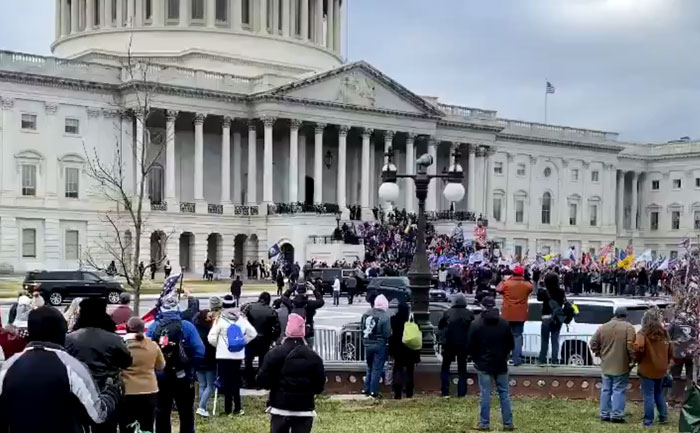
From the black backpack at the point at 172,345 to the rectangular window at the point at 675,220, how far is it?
93.2m

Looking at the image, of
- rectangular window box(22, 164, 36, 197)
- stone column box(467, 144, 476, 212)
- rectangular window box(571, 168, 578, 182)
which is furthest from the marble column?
rectangular window box(571, 168, 578, 182)

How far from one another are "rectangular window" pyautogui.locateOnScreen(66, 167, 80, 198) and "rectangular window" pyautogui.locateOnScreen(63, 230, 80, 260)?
7.78 feet

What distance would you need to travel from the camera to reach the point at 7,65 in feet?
190

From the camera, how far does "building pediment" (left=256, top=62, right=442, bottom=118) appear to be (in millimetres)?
66000

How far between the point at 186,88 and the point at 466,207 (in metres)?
27.7

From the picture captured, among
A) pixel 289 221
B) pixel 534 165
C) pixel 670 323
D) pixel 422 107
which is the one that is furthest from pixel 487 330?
pixel 534 165

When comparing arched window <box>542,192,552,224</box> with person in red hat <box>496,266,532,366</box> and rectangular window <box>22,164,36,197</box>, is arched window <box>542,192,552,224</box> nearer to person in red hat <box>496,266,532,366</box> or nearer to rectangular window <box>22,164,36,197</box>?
rectangular window <box>22,164,36,197</box>

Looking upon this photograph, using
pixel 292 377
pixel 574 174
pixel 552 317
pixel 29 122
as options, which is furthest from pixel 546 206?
pixel 292 377

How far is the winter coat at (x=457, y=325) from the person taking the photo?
644 inches

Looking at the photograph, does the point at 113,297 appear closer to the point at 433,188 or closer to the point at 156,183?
the point at 156,183

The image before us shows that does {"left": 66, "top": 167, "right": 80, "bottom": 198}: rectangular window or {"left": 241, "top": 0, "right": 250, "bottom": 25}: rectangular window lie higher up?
{"left": 241, "top": 0, "right": 250, "bottom": 25}: rectangular window

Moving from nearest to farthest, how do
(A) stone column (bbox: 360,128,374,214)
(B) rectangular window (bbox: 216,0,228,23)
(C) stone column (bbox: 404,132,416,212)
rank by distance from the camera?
(A) stone column (bbox: 360,128,374,214), (C) stone column (bbox: 404,132,416,212), (B) rectangular window (bbox: 216,0,228,23)

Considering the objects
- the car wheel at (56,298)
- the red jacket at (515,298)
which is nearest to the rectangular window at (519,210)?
the car wheel at (56,298)

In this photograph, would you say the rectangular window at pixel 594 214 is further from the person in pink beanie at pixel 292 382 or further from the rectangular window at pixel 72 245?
the person in pink beanie at pixel 292 382
